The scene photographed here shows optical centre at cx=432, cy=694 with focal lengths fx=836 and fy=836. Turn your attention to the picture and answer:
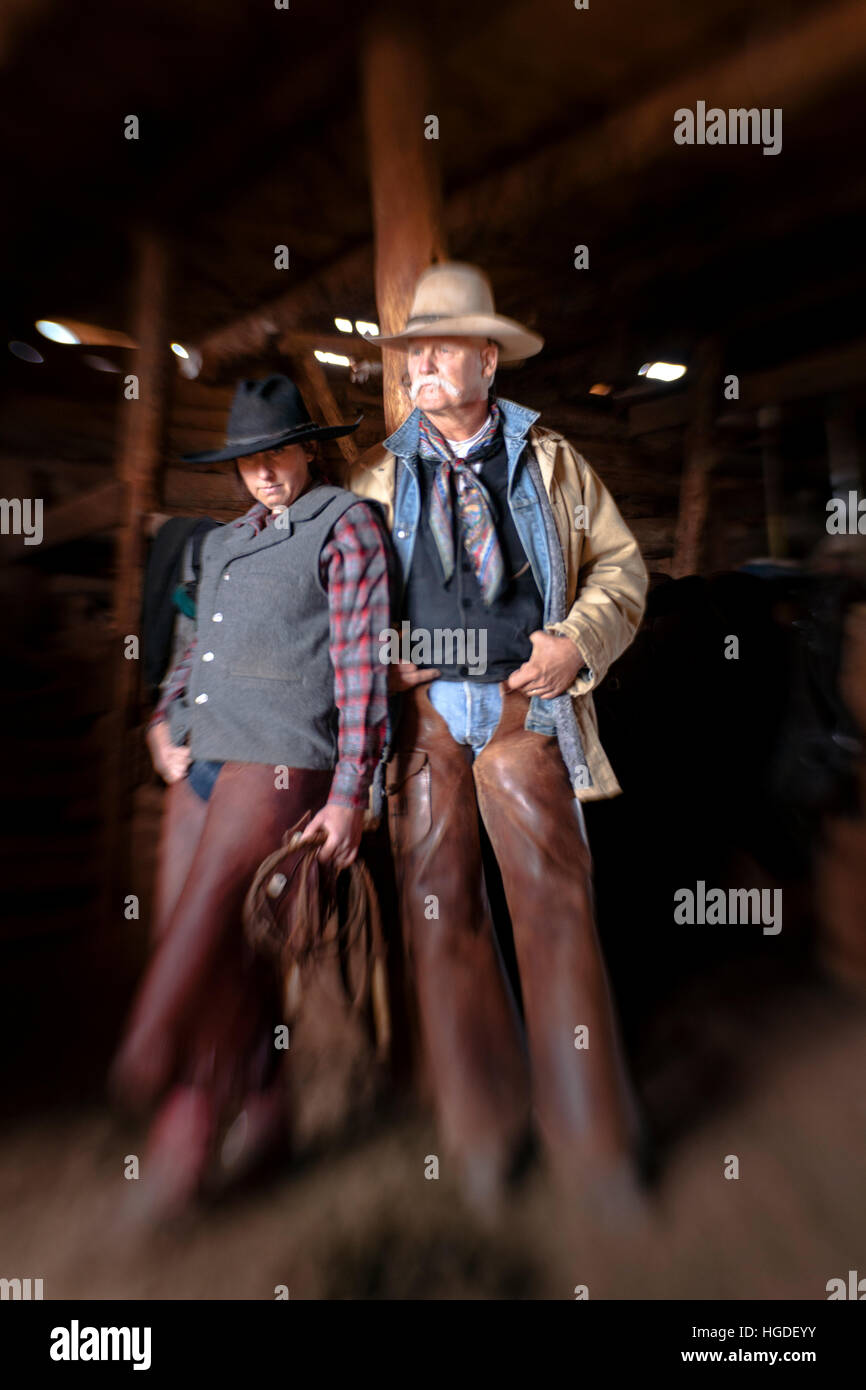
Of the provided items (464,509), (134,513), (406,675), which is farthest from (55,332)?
(406,675)

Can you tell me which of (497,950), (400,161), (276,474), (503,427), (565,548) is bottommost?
(497,950)

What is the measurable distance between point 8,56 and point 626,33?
1367 millimetres

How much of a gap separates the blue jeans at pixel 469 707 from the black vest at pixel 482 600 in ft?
0.07

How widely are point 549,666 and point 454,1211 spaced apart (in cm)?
104

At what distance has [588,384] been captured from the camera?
81.7 inches

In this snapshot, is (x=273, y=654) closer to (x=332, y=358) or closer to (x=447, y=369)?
(x=447, y=369)

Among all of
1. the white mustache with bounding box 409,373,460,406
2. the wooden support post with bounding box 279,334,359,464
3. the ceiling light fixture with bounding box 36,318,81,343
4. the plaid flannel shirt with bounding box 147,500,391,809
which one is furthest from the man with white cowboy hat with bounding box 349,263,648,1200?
the ceiling light fixture with bounding box 36,318,81,343

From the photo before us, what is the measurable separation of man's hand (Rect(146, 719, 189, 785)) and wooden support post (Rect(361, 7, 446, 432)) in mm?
965

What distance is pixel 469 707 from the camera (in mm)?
1712

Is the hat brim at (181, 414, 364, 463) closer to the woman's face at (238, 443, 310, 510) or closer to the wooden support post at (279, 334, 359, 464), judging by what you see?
the woman's face at (238, 443, 310, 510)

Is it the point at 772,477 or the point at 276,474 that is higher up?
the point at 772,477

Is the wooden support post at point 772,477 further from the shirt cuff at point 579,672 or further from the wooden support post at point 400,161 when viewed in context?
the wooden support post at point 400,161
